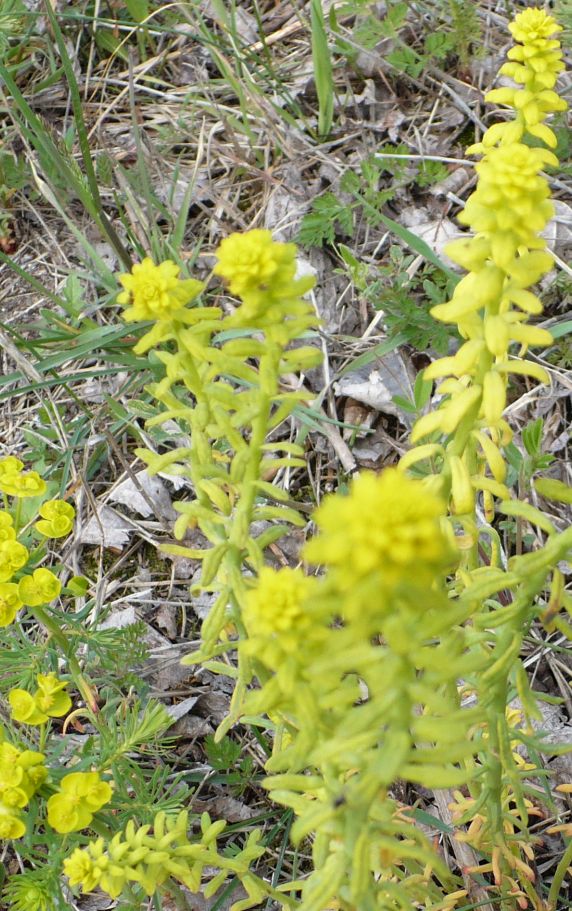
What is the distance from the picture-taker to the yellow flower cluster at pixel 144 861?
65.8 inches

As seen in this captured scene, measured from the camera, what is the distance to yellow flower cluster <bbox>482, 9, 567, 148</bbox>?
5.84ft

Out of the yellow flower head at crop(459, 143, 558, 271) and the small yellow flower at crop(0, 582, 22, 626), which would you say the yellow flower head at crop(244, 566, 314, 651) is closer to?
the yellow flower head at crop(459, 143, 558, 271)

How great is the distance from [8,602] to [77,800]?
443mm

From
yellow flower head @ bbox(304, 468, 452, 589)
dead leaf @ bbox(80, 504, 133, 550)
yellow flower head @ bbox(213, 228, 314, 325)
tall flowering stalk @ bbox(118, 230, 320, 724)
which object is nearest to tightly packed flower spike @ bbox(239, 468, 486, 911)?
yellow flower head @ bbox(304, 468, 452, 589)

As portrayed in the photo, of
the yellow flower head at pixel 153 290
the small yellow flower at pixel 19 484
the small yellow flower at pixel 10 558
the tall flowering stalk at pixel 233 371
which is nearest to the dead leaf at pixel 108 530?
the small yellow flower at pixel 19 484

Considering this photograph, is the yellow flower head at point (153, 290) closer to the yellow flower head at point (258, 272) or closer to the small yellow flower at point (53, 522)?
the yellow flower head at point (258, 272)

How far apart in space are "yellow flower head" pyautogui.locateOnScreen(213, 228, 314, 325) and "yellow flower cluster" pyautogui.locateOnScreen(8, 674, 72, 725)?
975 mm

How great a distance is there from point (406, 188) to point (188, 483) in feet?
Result: 4.97

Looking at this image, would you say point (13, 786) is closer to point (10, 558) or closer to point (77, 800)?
point (77, 800)

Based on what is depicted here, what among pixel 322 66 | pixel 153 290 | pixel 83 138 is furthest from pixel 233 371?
pixel 322 66

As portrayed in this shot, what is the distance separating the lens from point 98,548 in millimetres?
3045

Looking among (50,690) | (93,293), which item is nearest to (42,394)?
(93,293)

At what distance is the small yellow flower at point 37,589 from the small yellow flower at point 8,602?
16 millimetres

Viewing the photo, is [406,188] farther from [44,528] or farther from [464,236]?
[44,528]
